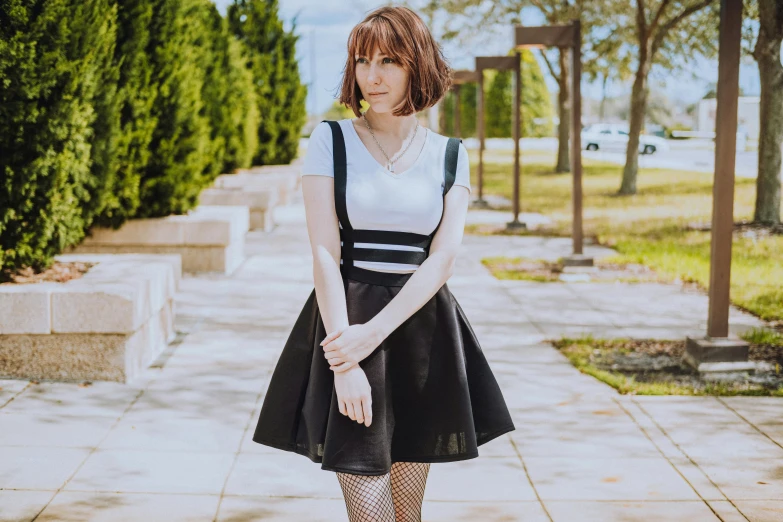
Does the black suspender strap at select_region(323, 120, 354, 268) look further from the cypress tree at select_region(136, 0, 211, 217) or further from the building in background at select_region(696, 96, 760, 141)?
the building in background at select_region(696, 96, 760, 141)

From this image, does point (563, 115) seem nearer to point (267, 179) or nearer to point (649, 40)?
point (649, 40)

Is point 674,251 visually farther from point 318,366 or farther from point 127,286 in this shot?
point 318,366

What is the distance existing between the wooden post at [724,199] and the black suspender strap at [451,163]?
3944 mm

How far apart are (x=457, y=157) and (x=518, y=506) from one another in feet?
5.89

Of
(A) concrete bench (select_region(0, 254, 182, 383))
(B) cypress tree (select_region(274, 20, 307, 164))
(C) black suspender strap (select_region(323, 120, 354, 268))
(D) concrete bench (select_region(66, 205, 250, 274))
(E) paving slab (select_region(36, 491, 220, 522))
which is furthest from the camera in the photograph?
(B) cypress tree (select_region(274, 20, 307, 164))

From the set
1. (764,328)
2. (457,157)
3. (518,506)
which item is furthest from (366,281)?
(764,328)

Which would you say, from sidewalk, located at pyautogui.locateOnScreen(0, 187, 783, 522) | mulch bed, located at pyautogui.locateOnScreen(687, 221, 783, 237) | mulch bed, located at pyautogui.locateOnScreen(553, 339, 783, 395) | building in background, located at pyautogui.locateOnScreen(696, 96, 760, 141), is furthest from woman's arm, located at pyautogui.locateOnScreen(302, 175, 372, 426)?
building in background, located at pyautogui.locateOnScreen(696, 96, 760, 141)

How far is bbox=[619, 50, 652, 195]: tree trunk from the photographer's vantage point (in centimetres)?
2038

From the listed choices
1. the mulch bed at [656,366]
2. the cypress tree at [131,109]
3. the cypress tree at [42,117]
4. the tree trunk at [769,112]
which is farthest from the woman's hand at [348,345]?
the tree trunk at [769,112]

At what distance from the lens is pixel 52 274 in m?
6.41

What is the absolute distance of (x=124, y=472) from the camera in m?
4.21

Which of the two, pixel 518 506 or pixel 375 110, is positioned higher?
pixel 375 110

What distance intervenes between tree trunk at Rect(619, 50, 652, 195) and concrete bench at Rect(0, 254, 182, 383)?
53.7 feet

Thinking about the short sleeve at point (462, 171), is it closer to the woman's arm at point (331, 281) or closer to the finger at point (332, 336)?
the woman's arm at point (331, 281)
